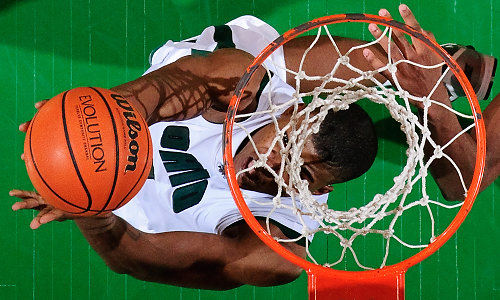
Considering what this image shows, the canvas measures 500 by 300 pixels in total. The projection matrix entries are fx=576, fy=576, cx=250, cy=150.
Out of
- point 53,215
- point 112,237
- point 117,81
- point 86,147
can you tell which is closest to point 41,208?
point 53,215

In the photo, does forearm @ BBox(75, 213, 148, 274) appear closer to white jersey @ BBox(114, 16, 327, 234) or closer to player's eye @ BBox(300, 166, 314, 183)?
white jersey @ BBox(114, 16, 327, 234)

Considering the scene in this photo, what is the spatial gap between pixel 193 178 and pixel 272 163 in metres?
0.45

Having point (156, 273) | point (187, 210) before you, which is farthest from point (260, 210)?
point (156, 273)

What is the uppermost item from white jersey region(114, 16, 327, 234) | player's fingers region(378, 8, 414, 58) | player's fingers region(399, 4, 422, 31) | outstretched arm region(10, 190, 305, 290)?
player's fingers region(399, 4, 422, 31)

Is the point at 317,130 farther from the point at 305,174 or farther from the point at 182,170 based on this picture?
the point at 182,170

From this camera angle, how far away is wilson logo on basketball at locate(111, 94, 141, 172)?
142 centimetres

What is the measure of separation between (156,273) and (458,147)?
1182 mm

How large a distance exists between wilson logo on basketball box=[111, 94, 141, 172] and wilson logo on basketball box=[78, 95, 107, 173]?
6 centimetres

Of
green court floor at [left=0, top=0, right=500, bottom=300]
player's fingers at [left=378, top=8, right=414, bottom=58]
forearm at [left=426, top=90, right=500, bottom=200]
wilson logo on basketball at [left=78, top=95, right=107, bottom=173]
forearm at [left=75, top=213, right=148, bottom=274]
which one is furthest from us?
green court floor at [left=0, top=0, right=500, bottom=300]

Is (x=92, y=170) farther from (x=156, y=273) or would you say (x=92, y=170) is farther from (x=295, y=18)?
(x=295, y=18)

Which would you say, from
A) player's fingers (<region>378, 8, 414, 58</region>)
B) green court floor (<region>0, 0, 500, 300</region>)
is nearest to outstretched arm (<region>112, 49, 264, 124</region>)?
player's fingers (<region>378, 8, 414, 58</region>)

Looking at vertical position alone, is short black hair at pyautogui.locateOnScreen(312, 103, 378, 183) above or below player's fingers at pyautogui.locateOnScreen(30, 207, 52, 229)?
above

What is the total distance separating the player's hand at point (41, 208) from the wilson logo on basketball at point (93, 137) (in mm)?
207

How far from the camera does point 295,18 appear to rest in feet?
8.27
